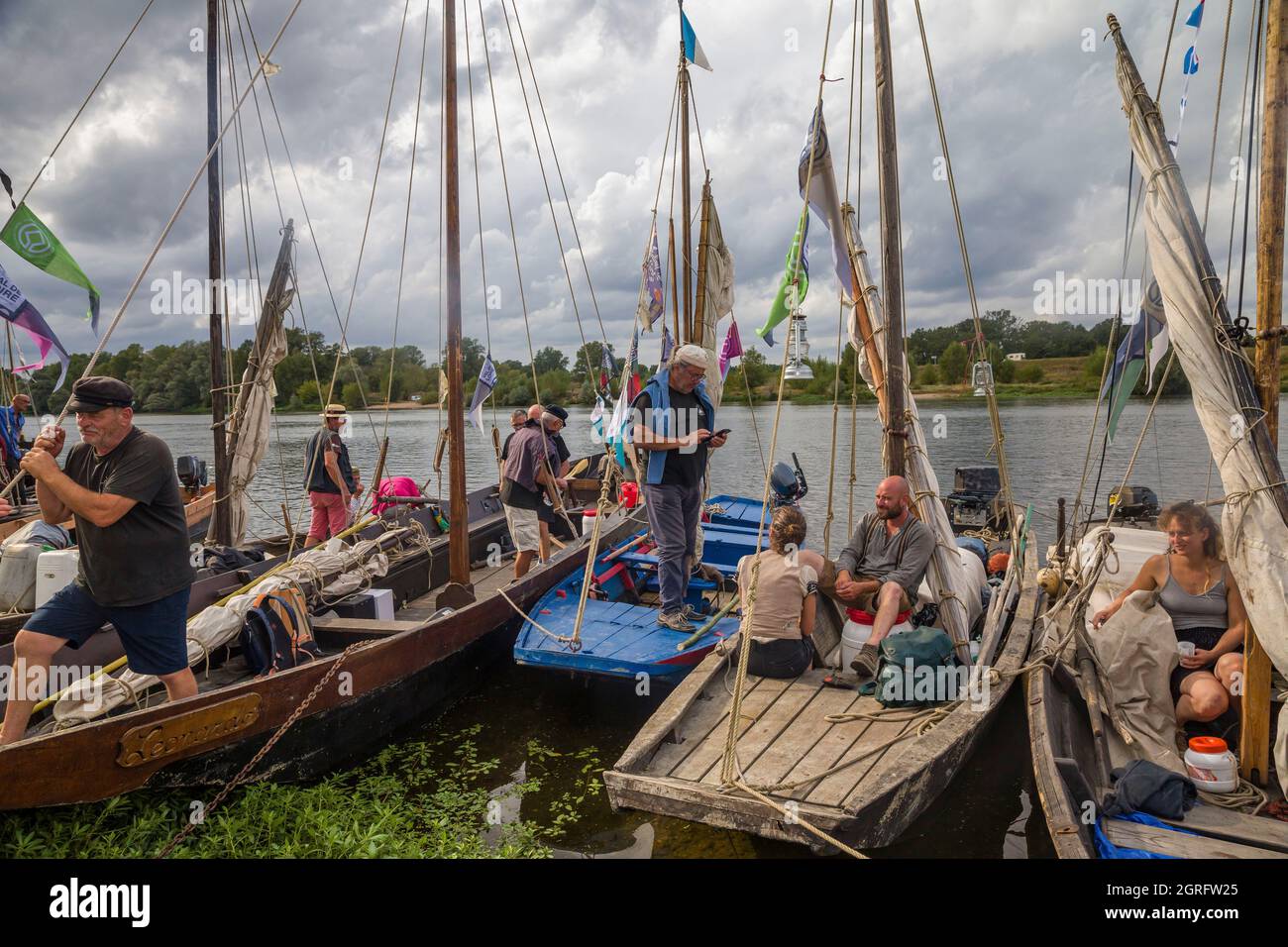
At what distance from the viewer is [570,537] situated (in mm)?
10289

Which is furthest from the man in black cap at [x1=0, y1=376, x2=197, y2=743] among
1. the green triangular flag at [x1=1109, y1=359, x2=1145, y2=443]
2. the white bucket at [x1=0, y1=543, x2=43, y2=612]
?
the green triangular flag at [x1=1109, y1=359, x2=1145, y2=443]

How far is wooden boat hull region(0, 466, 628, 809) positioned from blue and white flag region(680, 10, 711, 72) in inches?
301

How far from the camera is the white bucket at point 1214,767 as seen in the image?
3932 mm

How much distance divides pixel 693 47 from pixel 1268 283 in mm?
8984

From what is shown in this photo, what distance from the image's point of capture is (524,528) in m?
8.63

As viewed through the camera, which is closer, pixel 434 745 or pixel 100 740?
pixel 100 740

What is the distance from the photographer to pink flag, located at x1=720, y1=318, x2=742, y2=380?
12882mm

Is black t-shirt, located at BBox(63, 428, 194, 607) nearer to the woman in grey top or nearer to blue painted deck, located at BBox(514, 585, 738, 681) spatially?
blue painted deck, located at BBox(514, 585, 738, 681)

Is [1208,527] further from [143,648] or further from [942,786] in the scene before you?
[143,648]

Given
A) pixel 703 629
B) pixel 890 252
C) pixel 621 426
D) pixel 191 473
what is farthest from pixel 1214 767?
pixel 191 473

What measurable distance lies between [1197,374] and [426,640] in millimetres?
5269

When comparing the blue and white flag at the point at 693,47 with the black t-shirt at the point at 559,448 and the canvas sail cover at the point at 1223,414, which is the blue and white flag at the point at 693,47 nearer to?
the black t-shirt at the point at 559,448

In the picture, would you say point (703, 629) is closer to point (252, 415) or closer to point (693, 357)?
point (693, 357)
